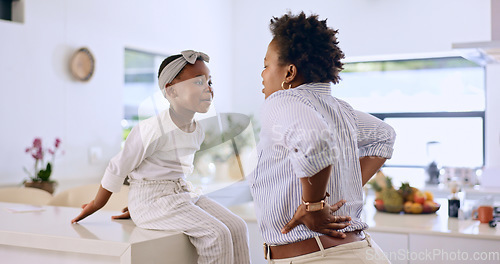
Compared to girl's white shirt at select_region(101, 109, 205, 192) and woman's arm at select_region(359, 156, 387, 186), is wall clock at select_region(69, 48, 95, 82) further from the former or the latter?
woman's arm at select_region(359, 156, 387, 186)

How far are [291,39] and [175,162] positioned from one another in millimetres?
449

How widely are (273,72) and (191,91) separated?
0.82 feet

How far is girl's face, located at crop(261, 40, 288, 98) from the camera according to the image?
1.06 meters

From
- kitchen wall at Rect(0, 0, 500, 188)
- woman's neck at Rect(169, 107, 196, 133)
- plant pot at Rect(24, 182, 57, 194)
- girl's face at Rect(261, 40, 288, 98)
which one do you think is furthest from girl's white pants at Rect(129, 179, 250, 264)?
plant pot at Rect(24, 182, 57, 194)

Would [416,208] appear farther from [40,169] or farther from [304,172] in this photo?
[40,169]

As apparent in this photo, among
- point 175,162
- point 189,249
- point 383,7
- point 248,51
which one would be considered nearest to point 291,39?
point 175,162

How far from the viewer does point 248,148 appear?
117cm

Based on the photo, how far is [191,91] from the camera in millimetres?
1246

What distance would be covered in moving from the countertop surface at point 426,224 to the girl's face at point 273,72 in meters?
1.07

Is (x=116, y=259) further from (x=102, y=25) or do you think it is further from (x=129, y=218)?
(x=102, y=25)

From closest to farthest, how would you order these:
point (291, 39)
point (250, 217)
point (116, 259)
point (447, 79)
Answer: point (291, 39), point (116, 259), point (250, 217), point (447, 79)

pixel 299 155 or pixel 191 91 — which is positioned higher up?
pixel 191 91

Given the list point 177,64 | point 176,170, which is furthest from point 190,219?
point 177,64

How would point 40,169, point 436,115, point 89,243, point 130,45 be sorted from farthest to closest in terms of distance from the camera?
point 436,115 < point 130,45 < point 40,169 < point 89,243
